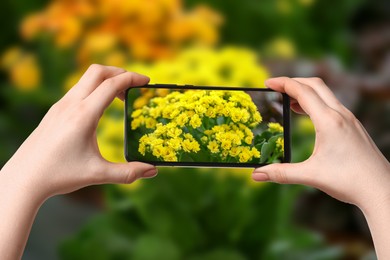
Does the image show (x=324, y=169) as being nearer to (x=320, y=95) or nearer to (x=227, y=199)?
(x=320, y=95)

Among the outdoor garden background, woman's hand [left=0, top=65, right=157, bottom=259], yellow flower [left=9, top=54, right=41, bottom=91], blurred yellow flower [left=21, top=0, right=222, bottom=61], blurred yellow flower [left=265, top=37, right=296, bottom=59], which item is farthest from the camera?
blurred yellow flower [left=265, top=37, right=296, bottom=59]

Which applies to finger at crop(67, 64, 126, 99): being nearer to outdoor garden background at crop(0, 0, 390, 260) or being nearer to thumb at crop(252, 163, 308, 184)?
thumb at crop(252, 163, 308, 184)

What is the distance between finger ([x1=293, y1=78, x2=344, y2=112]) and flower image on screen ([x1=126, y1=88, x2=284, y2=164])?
0.03 metres

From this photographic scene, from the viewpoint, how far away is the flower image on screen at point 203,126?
593mm

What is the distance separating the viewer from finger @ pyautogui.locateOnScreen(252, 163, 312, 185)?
0.54 meters

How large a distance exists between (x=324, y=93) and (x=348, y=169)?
2.9 inches

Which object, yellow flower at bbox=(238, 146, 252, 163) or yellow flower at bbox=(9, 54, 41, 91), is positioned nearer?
yellow flower at bbox=(238, 146, 252, 163)

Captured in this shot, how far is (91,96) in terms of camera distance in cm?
54

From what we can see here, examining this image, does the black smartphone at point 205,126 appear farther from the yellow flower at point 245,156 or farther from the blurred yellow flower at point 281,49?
the blurred yellow flower at point 281,49

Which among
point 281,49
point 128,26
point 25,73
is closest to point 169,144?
point 128,26

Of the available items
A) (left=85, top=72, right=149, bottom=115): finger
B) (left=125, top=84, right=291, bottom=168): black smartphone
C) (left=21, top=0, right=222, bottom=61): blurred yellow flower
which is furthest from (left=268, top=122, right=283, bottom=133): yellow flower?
(left=21, top=0, right=222, bottom=61): blurred yellow flower

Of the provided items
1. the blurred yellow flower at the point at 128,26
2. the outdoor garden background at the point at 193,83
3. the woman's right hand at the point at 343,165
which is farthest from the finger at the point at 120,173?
the blurred yellow flower at the point at 128,26

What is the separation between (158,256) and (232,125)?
2.40ft

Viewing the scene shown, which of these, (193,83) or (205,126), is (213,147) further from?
(193,83)
